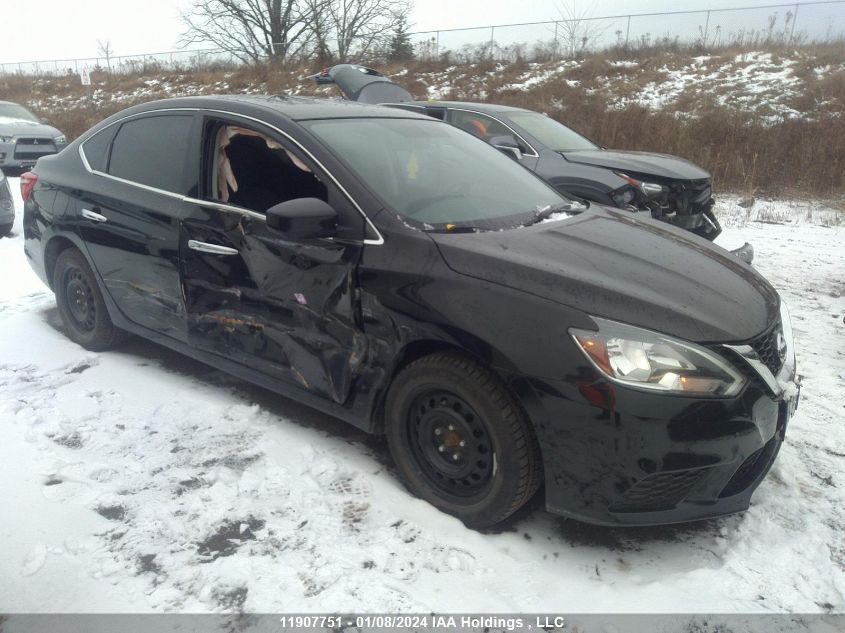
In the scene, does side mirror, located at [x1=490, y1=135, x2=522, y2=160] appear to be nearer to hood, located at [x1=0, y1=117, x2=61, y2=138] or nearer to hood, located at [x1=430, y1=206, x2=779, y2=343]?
hood, located at [x1=430, y1=206, x2=779, y2=343]

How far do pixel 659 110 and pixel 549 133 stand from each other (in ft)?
30.6

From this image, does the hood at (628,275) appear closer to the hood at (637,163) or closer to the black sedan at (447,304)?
the black sedan at (447,304)

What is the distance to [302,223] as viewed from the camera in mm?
2836

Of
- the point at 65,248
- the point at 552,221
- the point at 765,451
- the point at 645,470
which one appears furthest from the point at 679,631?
the point at 65,248

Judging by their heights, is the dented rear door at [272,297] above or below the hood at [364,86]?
below

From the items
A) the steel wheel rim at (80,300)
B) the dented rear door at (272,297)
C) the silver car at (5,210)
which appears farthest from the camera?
the silver car at (5,210)

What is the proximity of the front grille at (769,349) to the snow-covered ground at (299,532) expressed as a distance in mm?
691

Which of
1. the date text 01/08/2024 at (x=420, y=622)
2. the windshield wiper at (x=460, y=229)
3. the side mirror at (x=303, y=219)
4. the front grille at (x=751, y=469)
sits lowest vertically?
the date text 01/08/2024 at (x=420, y=622)

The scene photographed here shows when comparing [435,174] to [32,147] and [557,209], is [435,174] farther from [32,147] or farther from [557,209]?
[32,147]

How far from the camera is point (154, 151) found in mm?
3893

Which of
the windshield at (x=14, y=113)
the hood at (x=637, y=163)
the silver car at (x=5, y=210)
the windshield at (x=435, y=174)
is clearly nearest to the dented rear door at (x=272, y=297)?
the windshield at (x=435, y=174)

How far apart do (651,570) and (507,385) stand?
3.00 ft

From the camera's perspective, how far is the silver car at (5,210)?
7.82 metres

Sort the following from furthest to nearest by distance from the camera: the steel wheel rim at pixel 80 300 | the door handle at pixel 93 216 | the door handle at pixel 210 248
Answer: the steel wheel rim at pixel 80 300
the door handle at pixel 93 216
the door handle at pixel 210 248
